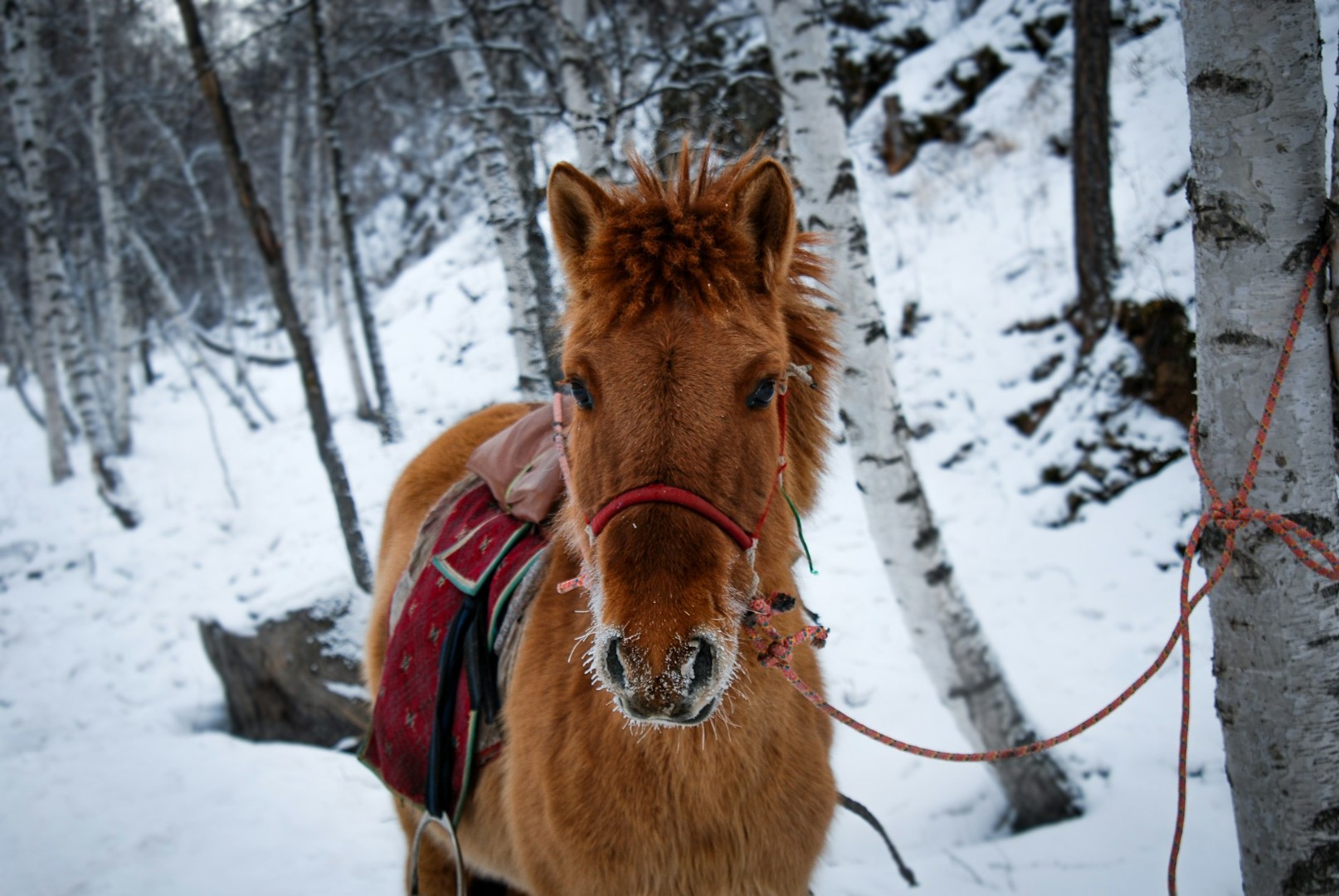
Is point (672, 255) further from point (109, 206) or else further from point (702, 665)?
point (109, 206)

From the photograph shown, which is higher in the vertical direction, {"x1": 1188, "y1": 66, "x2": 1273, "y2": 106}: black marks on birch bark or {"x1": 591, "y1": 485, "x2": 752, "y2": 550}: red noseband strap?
{"x1": 1188, "y1": 66, "x2": 1273, "y2": 106}: black marks on birch bark

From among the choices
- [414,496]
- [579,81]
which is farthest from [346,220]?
[414,496]

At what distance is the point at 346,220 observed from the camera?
11.6m

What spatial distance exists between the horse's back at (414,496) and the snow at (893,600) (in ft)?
5.30

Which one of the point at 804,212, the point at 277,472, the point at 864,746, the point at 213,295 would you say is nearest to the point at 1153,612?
the point at 864,746

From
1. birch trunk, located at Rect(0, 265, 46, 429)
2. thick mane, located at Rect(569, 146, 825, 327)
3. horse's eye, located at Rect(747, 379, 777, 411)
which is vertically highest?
birch trunk, located at Rect(0, 265, 46, 429)

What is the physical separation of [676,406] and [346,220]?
472 inches

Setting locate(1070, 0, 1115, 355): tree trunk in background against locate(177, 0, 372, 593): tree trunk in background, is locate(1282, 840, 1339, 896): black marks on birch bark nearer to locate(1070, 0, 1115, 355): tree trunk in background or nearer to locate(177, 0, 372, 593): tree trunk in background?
locate(1070, 0, 1115, 355): tree trunk in background

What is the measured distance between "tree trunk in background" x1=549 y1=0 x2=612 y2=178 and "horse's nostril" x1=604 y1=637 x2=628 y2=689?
17.1 feet

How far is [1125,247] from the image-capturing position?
22.8 ft

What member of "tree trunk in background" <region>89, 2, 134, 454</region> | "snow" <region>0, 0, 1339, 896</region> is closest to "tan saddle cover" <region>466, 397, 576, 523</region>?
"snow" <region>0, 0, 1339, 896</region>

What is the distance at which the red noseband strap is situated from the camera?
1433mm

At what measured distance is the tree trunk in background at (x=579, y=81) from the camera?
5.87 meters

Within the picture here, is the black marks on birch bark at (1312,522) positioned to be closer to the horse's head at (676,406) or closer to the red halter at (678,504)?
the horse's head at (676,406)
